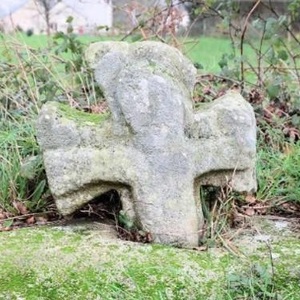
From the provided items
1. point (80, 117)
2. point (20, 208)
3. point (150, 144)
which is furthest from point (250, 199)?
Answer: point (20, 208)

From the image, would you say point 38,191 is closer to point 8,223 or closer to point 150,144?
point 8,223

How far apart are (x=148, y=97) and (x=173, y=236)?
0.41m

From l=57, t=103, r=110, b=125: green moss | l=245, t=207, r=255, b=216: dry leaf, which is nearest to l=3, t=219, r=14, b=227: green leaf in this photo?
l=57, t=103, r=110, b=125: green moss

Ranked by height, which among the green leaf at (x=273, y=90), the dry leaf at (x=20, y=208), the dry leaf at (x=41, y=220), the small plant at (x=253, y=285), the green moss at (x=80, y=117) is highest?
the green moss at (x=80, y=117)

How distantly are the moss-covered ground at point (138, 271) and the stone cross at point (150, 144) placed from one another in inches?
5.1

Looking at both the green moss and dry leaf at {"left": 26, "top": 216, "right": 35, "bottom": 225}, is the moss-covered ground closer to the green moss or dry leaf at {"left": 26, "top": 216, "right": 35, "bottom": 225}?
dry leaf at {"left": 26, "top": 216, "right": 35, "bottom": 225}

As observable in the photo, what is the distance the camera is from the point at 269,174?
113 inches

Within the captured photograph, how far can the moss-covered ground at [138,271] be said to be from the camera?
2084 mm

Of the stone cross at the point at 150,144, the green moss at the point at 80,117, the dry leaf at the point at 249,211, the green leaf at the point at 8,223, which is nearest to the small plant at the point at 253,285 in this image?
the stone cross at the point at 150,144

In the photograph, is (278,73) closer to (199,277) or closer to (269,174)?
(269,174)

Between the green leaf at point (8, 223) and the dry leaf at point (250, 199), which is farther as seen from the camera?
the dry leaf at point (250, 199)

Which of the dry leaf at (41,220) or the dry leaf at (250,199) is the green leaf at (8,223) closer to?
the dry leaf at (41,220)

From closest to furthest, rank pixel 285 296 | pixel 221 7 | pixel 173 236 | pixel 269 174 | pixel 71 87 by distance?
pixel 285 296 < pixel 173 236 < pixel 269 174 < pixel 71 87 < pixel 221 7

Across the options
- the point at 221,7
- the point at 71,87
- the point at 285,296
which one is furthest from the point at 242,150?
the point at 221,7
